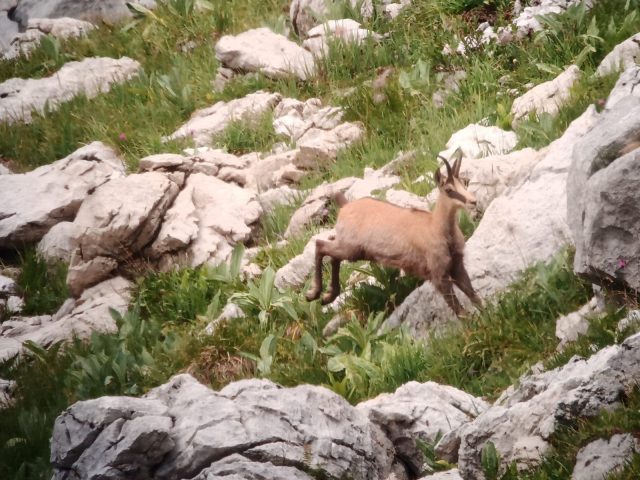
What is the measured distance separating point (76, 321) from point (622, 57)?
6.45m

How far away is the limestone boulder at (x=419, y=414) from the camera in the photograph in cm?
750

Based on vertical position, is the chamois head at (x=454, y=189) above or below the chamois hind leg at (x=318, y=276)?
above

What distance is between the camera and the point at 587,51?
491 inches

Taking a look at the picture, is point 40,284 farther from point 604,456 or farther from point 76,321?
point 604,456

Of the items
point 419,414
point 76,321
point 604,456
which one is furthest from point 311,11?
point 604,456

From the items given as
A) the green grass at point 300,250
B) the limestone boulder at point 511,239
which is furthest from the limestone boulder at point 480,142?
the limestone boulder at point 511,239

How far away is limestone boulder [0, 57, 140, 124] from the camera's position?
664 inches

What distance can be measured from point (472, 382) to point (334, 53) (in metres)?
7.44

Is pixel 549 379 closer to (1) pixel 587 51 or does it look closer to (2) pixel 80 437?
(2) pixel 80 437

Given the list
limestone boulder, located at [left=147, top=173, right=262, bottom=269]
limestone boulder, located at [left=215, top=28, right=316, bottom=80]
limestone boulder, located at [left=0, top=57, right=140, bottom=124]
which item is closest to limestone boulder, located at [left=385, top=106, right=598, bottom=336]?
limestone boulder, located at [left=147, top=173, right=262, bottom=269]

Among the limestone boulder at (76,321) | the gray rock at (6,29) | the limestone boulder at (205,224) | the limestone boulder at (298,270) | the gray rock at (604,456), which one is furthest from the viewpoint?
the gray rock at (6,29)

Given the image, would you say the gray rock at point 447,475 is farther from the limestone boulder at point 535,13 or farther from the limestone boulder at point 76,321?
the limestone boulder at point 535,13

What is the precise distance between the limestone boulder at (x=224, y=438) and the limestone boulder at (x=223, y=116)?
7235mm

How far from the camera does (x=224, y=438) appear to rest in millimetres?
7184
